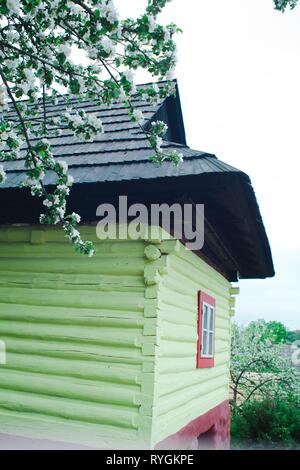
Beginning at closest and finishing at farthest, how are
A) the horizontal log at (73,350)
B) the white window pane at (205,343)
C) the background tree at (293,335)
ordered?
1. the horizontal log at (73,350)
2. the white window pane at (205,343)
3. the background tree at (293,335)

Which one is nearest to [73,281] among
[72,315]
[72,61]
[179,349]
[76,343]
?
[72,315]

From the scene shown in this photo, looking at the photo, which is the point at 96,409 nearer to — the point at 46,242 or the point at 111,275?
the point at 111,275

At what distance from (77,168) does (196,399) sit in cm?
363

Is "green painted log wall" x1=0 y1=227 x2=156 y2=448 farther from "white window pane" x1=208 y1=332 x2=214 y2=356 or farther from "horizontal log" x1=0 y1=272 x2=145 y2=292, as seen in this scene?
"white window pane" x1=208 y1=332 x2=214 y2=356

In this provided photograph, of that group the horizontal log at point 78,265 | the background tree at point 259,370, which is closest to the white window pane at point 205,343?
the horizontal log at point 78,265

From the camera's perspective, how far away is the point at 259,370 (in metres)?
17.6

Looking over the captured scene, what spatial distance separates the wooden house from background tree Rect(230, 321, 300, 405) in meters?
12.0

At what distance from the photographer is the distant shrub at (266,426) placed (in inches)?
484

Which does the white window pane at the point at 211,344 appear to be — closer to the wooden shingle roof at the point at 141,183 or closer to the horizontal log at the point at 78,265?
the wooden shingle roof at the point at 141,183

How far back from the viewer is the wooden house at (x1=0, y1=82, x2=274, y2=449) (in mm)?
4301

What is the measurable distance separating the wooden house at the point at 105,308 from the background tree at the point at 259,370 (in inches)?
473

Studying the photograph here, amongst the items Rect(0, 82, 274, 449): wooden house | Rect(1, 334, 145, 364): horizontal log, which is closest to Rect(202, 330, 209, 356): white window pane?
Rect(0, 82, 274, 449): wooden house

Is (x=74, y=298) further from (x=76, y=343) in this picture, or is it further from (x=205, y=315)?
(x=205, y=315)

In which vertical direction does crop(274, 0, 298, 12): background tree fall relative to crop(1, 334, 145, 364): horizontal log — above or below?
above
